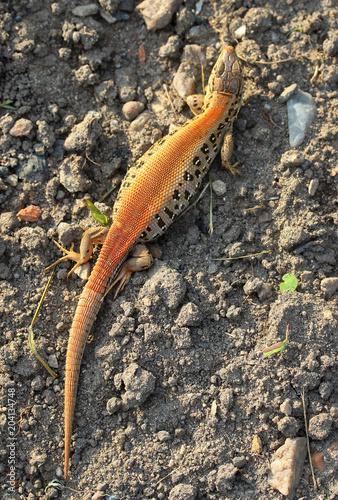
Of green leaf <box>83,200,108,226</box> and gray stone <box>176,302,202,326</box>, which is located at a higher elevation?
green leaf <box>83,200,108,226</box>

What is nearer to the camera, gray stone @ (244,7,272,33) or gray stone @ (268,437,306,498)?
gray stone @ (268,437,306,498)

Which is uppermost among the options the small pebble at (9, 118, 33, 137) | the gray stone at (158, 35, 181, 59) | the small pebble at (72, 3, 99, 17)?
the small pebble at (72, 3, 99, 17)

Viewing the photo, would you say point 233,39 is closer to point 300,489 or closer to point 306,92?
point 306,92

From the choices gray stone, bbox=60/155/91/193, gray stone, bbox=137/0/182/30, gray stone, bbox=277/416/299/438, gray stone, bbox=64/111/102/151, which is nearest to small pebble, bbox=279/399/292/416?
gray stone, bbox=277/416/299/438

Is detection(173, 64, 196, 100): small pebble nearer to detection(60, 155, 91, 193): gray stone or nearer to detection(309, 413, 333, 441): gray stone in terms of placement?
detection(60, 155, 91, 193): gray stone

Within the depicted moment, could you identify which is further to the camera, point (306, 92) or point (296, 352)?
point (306, 92)

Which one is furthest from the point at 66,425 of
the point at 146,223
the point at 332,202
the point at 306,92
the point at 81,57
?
the point at 306,92
